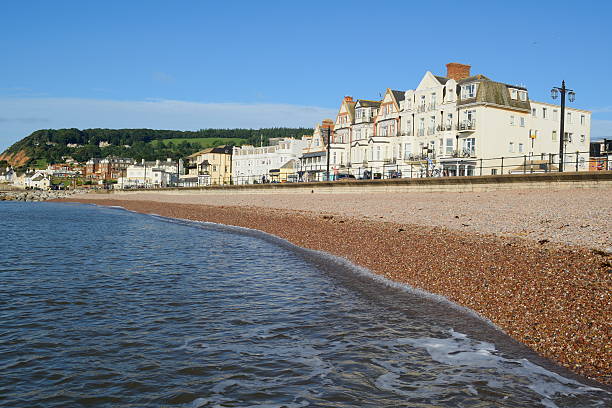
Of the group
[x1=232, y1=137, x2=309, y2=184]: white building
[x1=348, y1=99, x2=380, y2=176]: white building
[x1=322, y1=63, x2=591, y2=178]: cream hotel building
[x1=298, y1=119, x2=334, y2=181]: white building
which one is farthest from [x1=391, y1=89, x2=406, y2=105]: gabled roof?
[x1=232, y1=137, x2=309, y2=184]: white building

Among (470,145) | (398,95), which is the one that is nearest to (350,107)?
(398,95)

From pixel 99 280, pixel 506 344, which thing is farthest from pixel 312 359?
pixel 99 280

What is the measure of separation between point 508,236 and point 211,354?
9895mm

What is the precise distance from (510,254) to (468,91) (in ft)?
150

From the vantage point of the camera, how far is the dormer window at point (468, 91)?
5312 centimetres

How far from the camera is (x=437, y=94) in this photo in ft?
186

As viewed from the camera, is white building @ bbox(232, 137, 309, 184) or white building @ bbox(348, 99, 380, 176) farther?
white building @ bbox(232, 137, 309, 184)

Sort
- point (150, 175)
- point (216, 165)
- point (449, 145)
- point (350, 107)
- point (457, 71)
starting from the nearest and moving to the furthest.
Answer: point (449, 145), point (457, 71), point (350, 107), point (216, 165), point (150, 175)

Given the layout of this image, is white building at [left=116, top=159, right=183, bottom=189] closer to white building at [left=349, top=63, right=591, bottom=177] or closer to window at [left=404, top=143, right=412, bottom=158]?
white building at [left=349, top=63, right=591, bottom=177]

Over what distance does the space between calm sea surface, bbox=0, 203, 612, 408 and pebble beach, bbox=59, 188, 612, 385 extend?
532mm

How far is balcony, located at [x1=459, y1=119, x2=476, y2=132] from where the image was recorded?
52094 mm

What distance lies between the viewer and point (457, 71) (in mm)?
58562

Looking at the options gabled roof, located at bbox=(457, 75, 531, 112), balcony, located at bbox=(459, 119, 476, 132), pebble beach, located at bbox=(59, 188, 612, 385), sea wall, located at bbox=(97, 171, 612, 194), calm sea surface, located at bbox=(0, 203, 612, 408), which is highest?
gabled roof, located at bbox=(457, 75, 531, 112)

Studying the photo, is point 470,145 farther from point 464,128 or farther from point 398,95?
point 398,95
